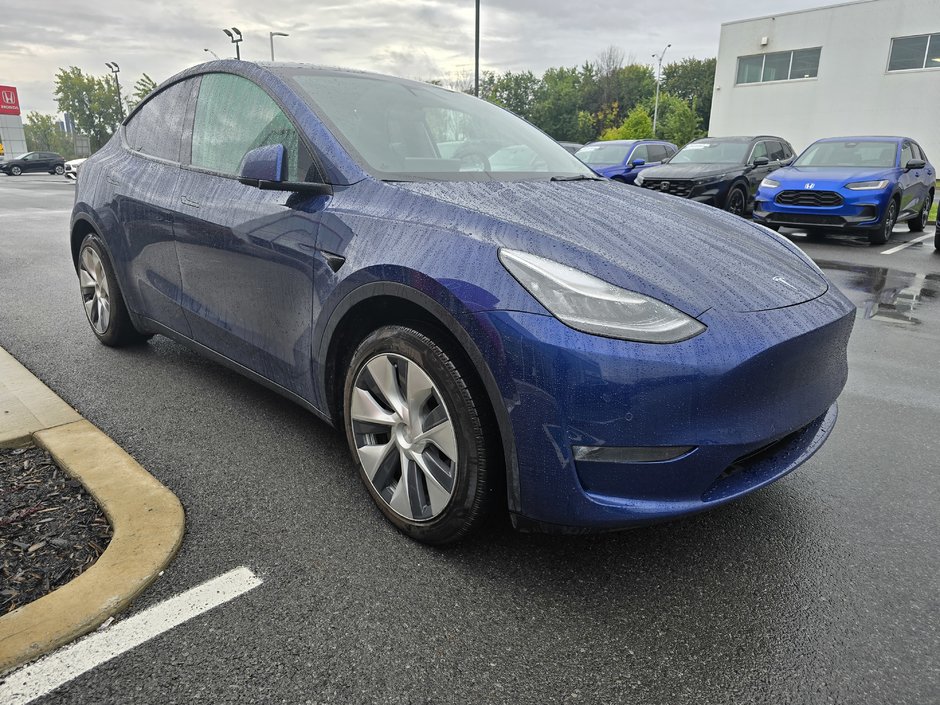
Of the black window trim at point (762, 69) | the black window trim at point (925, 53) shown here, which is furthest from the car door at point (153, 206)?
the black window trim at point (762, 69)

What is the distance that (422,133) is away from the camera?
3.07 meters

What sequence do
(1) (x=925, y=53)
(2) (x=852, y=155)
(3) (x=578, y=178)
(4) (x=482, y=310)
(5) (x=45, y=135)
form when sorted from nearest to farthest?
1. (4) (x=482, y=310)
2. (3) (x=578, y=178)
3. (2) (x=852, y=155)
4. (1) (x=925, y=53)
5. (5) (x=45, y=135)

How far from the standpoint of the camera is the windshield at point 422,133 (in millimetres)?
2705

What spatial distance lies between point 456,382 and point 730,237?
4.18ft

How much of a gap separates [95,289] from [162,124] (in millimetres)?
1249

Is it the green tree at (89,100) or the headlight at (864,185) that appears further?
the green tree at (89,100)

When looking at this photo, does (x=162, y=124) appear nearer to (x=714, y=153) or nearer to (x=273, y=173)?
(x=273, y=173)

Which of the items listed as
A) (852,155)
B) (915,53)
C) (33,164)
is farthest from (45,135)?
(852,155)

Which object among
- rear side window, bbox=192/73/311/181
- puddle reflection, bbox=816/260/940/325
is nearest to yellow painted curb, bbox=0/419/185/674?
rear side window, bbox=192/73/311/181

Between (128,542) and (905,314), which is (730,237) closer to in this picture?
(128,542)

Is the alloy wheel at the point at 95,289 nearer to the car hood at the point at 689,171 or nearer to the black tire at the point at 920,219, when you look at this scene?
the car hood at the point at 689,171

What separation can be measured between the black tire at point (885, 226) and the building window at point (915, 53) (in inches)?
911

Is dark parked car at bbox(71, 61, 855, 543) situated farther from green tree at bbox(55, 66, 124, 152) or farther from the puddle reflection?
green tree at bbox(55, 66, 124, 152)

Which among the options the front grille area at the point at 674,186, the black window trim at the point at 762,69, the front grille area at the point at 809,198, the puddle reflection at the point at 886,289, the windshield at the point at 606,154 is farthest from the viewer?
the black window trim at the point at 762,69
